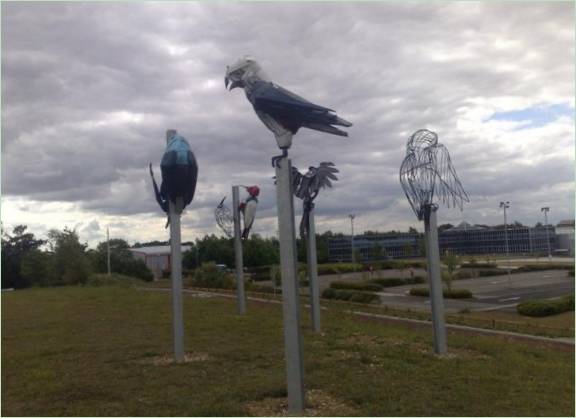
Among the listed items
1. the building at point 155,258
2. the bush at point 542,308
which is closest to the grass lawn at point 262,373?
the bush at point 542,308

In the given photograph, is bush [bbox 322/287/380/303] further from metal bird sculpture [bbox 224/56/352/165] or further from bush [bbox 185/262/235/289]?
metal bird sculpture [bbox 224/56/352/165]

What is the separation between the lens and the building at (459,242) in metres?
61.0

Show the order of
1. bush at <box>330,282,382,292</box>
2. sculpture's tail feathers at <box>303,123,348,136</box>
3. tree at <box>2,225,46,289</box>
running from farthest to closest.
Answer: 1. tree at <box>2,225,46,289</box>
2. bush at <box>330,282,382,292</box>
3. sculpture's tail feathers at <box>303,123,348,136</box>

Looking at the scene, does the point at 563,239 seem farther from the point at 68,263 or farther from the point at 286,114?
the point at 286,114

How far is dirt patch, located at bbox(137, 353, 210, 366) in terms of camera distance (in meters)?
8.98

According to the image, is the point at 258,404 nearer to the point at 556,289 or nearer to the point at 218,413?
the point at 218,413

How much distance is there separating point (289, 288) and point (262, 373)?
215 cm

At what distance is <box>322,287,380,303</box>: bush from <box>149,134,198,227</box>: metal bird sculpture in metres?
14.8

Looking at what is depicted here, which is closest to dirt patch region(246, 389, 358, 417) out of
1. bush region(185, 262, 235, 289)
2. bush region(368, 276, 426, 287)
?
bush region(185, 262, 235, 289)

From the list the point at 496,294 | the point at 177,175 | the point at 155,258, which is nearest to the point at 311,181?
the point at 177,175

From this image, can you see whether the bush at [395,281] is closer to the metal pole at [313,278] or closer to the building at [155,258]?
the metal pole at [313,278]

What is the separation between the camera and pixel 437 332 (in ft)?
32.0

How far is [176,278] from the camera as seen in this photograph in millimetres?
9625

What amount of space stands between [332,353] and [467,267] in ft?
139
